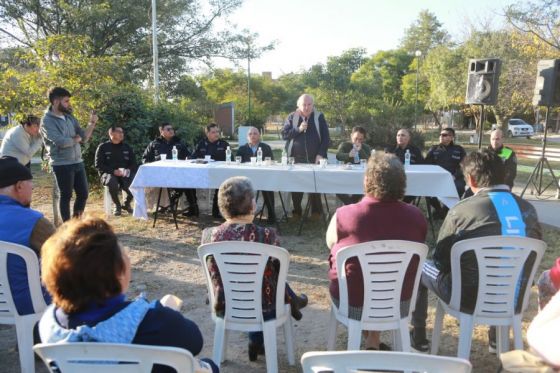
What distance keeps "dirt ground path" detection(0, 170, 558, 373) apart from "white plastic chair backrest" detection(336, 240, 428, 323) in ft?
2.28

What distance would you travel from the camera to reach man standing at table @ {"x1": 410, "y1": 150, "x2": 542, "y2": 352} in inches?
98.9

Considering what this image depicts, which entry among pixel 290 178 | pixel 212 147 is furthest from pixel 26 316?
pixel 212 147

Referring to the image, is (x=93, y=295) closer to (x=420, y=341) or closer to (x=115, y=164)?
(x=420, y=341)

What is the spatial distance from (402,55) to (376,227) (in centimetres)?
4507

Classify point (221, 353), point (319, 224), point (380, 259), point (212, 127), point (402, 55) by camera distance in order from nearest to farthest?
point (380, 259)
point (221, 353)
point (319, 224)
point (212, 127)
point (402, 55)

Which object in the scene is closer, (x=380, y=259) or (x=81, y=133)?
(x=380, y=259)

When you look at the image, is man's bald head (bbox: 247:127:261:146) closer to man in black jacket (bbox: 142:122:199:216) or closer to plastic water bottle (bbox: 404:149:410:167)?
man in black jacket (bbox: 142:122:199:216)

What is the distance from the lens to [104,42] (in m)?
16.2

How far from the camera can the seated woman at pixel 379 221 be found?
8.13 feet

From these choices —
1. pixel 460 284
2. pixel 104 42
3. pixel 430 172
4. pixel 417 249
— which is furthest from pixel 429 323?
pixel 104 42

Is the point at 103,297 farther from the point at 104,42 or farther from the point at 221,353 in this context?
the point at 104,42

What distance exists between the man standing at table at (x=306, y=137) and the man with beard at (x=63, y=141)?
270 cm

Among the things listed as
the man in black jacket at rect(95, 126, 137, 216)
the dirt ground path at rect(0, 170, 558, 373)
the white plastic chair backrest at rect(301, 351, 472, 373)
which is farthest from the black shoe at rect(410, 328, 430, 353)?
the man in black jacket at rect(95, 126, 137, 216)

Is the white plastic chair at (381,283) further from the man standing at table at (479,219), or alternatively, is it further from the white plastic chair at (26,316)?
the white plastic chair at (26,316)
